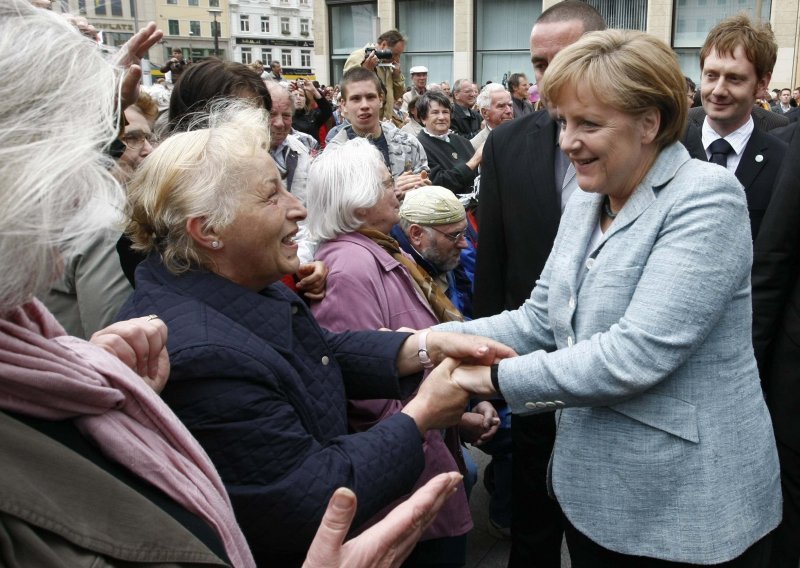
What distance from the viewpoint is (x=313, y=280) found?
8.18 ft

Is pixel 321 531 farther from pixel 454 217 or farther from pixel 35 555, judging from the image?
pixel 454 217

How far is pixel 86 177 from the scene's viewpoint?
0.99 metres

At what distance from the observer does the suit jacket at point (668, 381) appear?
5.63ft

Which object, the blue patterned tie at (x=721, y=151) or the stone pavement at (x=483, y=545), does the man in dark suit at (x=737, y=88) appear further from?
the stone pavement at (x=483, y=545)

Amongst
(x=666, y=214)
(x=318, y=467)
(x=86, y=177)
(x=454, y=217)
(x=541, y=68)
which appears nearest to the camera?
(x=86, y=177)

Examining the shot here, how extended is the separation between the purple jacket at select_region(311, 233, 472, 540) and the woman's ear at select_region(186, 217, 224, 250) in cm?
74

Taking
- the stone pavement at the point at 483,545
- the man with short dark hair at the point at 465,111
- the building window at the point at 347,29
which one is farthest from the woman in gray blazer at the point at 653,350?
the building window at the point at 347,29

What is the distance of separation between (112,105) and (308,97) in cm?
870

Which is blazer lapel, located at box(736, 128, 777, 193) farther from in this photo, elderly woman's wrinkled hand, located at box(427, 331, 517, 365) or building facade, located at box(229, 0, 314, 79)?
building facade, located at box(229, 0, 314, 79)

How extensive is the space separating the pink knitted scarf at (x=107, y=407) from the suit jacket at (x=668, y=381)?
36.2 inches

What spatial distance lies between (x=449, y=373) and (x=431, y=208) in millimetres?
1479

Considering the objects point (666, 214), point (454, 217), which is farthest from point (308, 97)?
point (666, 214)

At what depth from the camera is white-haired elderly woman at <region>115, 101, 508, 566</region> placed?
5.33 feet

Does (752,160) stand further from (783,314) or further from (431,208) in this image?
(431,208)
